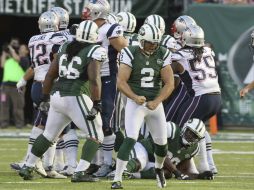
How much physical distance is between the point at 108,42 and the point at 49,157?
142 centimetres

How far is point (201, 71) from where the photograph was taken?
444 inches

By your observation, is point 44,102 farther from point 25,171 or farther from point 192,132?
point 192,132

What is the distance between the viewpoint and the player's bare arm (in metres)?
9.72

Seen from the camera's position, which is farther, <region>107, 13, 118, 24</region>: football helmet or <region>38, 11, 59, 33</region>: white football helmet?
<region>107, 13, 118, 24</region>: football helmet

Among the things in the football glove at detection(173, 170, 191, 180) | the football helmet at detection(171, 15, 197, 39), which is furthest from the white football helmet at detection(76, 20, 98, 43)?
the football helmet at detection(171, 15, 197, 39)

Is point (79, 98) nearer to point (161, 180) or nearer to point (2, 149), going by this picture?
point (161, 180)

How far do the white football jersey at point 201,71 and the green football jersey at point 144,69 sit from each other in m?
1.19

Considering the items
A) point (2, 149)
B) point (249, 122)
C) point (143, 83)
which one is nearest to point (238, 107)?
point (249, 122)

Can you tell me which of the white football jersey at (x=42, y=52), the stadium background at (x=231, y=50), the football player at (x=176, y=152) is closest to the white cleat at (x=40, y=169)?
the football player at (x=176, y=152)

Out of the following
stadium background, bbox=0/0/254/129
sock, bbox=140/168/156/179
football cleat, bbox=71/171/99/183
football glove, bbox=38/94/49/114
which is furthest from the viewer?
stadium background, bbox=0/0/254/129

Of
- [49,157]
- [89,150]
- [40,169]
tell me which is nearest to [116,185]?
[89,150]

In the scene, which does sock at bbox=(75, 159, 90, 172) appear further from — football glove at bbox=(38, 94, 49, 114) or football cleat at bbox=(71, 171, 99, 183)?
football glove at bbox=(38, 94, 49, 114)

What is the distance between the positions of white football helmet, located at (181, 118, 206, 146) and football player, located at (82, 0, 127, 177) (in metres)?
0.89

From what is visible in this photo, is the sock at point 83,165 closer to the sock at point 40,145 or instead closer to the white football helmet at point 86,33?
the sock at point 40,145
